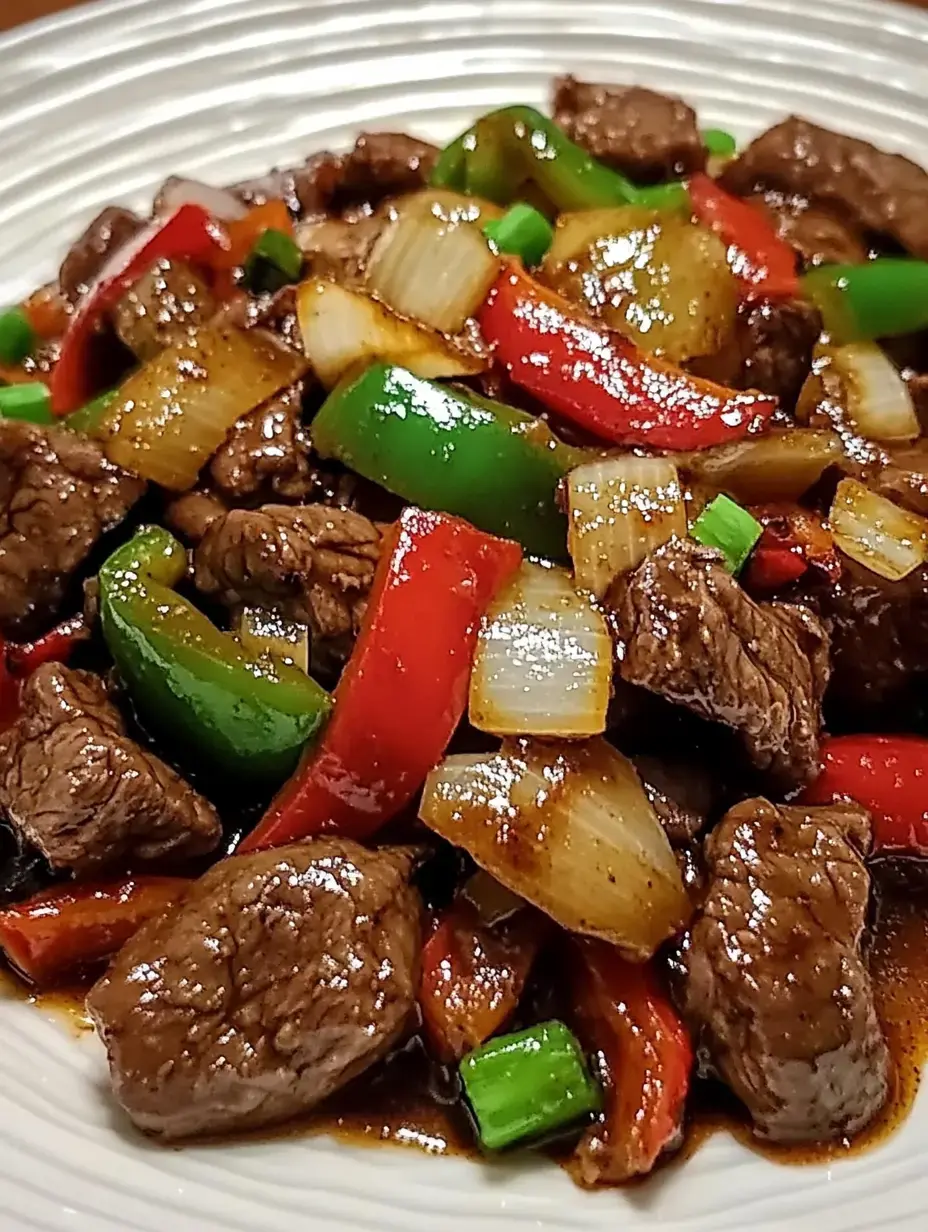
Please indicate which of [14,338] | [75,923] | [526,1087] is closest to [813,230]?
[14,338]

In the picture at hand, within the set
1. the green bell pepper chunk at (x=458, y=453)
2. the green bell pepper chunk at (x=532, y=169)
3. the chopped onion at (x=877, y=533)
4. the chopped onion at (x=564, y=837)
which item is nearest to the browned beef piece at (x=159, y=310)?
the green bell pepper chunk at (x=458, y=453)

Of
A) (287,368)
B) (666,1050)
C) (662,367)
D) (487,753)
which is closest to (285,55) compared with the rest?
(287,368)

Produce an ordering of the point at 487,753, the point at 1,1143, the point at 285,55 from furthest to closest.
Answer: the point at 285,55 → the point at 487,753 → the point at 1,1143

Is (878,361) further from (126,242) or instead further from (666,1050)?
(126,242)

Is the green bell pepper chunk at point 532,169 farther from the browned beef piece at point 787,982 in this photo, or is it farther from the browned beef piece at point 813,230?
the browned beef piece at point 787,982

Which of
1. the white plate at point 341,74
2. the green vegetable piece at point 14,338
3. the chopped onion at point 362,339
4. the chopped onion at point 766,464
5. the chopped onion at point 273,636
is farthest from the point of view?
the white plate at point 341,74

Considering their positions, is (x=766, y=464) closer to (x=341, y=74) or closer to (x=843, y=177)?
(x=843, y=177)

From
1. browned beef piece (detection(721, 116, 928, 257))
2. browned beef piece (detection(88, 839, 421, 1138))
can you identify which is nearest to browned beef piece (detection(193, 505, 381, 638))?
browned beef piece (detection(88, 839, 421, 1138))
